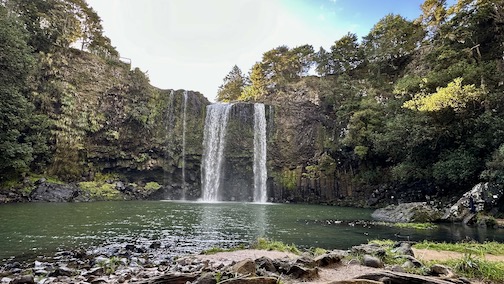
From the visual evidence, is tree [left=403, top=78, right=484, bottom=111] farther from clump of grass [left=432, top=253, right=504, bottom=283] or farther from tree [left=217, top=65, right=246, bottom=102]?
tree [left=217, top=65, right=246, bottom=102]

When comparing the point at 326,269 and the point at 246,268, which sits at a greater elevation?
the point at 246,268

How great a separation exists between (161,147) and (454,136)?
28972 mm

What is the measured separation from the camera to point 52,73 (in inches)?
1259

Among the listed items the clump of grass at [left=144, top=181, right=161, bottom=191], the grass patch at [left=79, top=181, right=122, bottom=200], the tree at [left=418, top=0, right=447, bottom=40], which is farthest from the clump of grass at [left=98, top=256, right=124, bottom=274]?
the tree at [left=418, top=0, right=447, bottom=40]

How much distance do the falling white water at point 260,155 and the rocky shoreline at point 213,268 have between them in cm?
2720

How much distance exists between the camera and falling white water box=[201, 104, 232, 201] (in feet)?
120

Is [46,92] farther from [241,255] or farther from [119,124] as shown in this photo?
[241,255]

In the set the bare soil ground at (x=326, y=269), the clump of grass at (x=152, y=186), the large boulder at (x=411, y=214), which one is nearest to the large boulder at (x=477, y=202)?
the large boulder at (x=411, y=214)

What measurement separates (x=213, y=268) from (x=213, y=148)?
3165 cm

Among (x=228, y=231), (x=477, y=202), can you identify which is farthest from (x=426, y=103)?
(x=228, y=231)

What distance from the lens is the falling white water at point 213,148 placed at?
36469mm

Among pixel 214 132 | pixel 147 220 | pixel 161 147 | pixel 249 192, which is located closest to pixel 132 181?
pixel 161 147

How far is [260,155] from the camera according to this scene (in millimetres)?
37531

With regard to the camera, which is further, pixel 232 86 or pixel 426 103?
pixel 232 86
